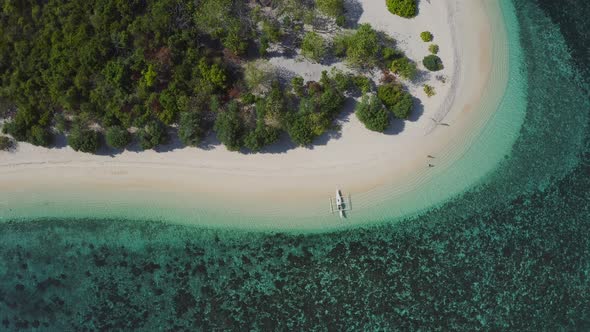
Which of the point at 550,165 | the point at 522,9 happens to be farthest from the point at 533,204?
the point at 522,9

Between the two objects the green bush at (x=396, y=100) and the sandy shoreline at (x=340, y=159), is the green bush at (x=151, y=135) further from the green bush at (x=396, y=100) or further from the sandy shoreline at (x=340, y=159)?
the green bush at (x=396, y=100)

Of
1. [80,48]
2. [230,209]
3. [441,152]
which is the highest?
[80,48]

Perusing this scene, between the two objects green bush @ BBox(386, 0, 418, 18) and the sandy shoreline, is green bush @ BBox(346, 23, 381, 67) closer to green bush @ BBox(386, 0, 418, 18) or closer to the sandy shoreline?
the sandy shoreline

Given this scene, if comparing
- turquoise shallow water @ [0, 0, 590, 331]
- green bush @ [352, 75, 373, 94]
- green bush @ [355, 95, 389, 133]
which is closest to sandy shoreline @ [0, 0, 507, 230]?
green bush @ [355, 95, 389, 133]

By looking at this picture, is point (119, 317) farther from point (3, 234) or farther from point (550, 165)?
point (550, 165)

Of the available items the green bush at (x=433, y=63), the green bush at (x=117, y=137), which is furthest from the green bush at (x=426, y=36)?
the green bush at (x=117, y=137)
